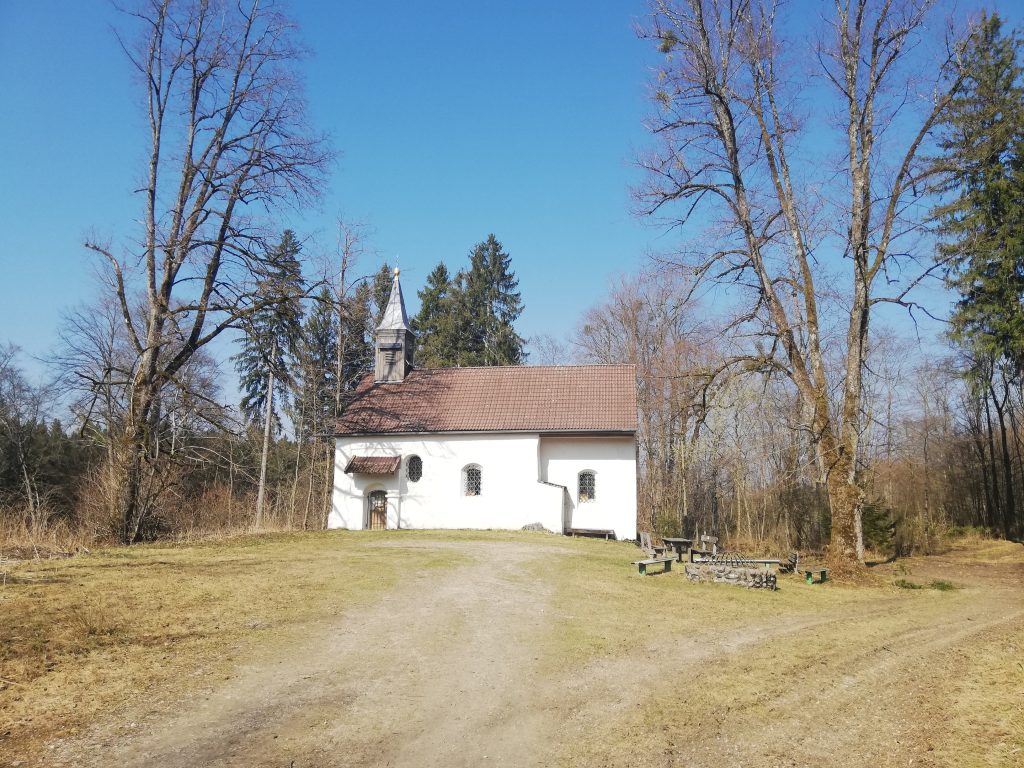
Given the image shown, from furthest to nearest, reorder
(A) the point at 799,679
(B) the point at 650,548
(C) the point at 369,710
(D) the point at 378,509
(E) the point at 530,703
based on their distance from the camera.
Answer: (D) the point at 378,509, (B) the point at 650,548, (A) the point at 799,679, (E) the point at 530,703, (C) the point at 369,710

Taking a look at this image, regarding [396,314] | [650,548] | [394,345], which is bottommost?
[650,548]

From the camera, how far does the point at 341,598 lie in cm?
991

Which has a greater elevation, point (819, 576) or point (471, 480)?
point (471, 480)

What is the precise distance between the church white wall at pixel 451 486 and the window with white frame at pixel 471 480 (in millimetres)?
181

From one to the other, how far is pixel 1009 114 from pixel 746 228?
1027 centimetres

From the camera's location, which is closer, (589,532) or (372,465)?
(589,532)

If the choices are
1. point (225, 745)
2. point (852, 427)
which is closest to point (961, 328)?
point (852, 427)

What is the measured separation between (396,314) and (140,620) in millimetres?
22136

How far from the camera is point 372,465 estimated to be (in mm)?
25250

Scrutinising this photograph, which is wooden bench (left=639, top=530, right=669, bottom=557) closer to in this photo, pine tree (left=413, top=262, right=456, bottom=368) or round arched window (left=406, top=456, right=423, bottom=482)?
round arched window (left=406, top=456, right=423, bottom=482)

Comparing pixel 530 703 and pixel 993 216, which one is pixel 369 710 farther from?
pixel 993 216

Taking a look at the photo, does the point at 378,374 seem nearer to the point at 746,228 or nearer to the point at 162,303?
the point at 162,303

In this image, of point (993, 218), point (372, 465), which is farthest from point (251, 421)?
point (993, 218)

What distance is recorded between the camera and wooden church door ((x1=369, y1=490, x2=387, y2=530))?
25.8 meters
